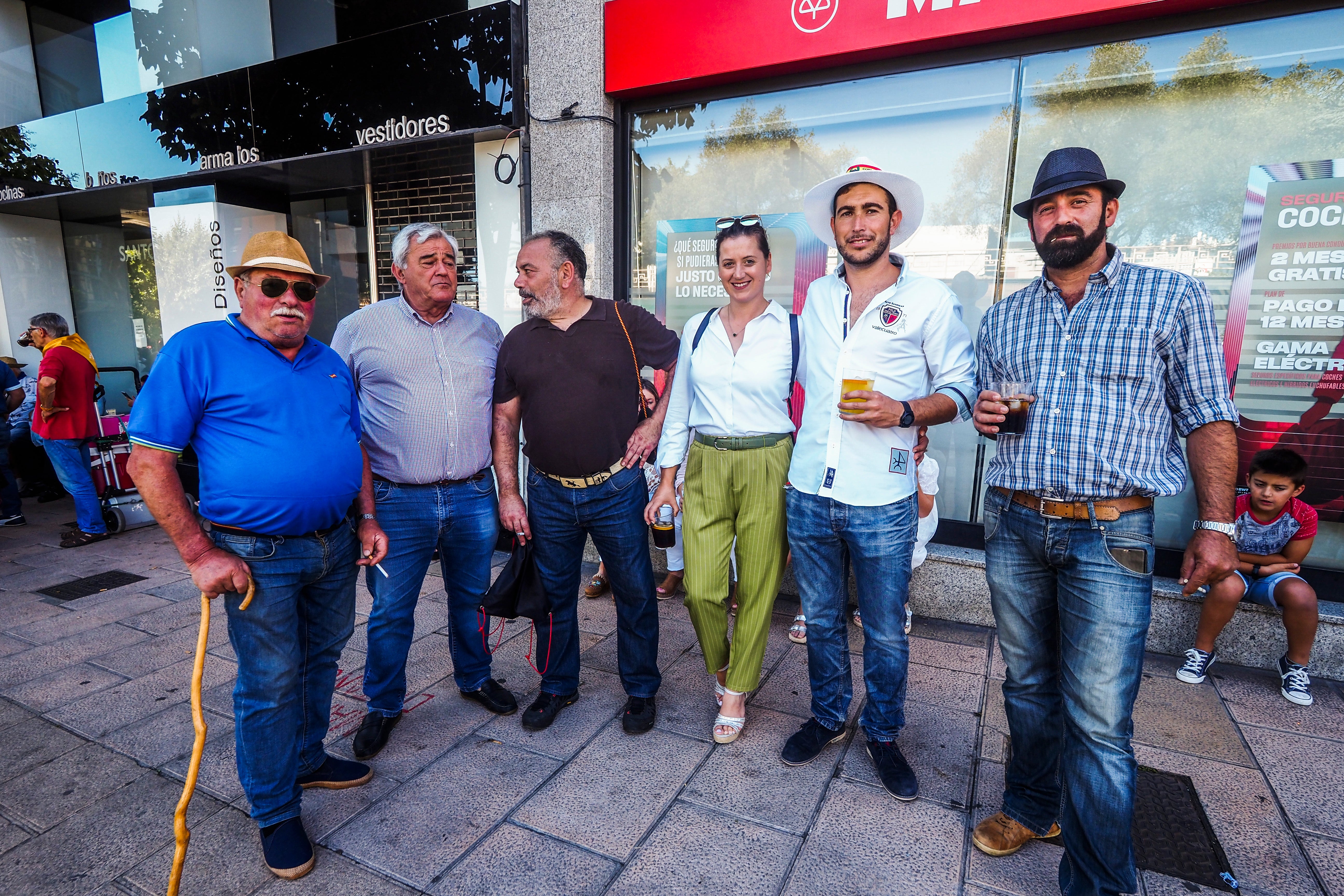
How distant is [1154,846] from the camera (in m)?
2.36

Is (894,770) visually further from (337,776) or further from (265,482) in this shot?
(265,482)

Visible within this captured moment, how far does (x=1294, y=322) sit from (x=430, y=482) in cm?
469

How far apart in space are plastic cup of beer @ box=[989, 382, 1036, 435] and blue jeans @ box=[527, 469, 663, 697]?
1.53 metres

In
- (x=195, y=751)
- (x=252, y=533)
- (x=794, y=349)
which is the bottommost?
(x=195, y=751)

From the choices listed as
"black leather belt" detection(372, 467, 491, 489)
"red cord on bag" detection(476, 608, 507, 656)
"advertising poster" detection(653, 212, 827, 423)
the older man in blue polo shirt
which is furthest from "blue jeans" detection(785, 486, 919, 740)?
"advertising poster" detection(653, 212, 827, 423)

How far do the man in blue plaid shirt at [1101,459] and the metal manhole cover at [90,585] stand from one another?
6.12 m

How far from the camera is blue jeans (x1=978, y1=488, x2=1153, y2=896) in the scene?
1928mm

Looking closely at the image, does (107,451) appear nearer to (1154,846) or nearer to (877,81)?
(877,81)

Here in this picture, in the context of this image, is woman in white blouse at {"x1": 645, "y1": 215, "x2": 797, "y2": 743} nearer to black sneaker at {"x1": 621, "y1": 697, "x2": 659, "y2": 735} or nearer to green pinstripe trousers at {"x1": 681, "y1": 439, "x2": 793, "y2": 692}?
green pinstripe trousers at {"x1": 681, "y1": 439, "x2": 793, "y2": 692}

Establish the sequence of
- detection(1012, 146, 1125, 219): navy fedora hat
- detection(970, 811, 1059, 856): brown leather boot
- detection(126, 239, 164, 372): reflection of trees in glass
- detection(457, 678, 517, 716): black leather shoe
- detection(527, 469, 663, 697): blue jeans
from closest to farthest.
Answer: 1. detection(1012, 146, 1125, 219): navy fedora hat
2. detection(970, 811, 1059, 856): brown leather boot
3. detection(527, 469, 663, 697): blue jeans
4. detection(457, 678, 517, 716): black leather shoe
5. detection(126, 239, 164, 372): reflection of trees in glass

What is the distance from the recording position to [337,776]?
264 cm

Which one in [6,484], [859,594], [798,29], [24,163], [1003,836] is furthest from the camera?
[24,163]

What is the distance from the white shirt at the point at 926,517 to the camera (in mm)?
3584

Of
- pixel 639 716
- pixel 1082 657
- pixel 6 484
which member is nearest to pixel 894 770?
pixel 1082 657
